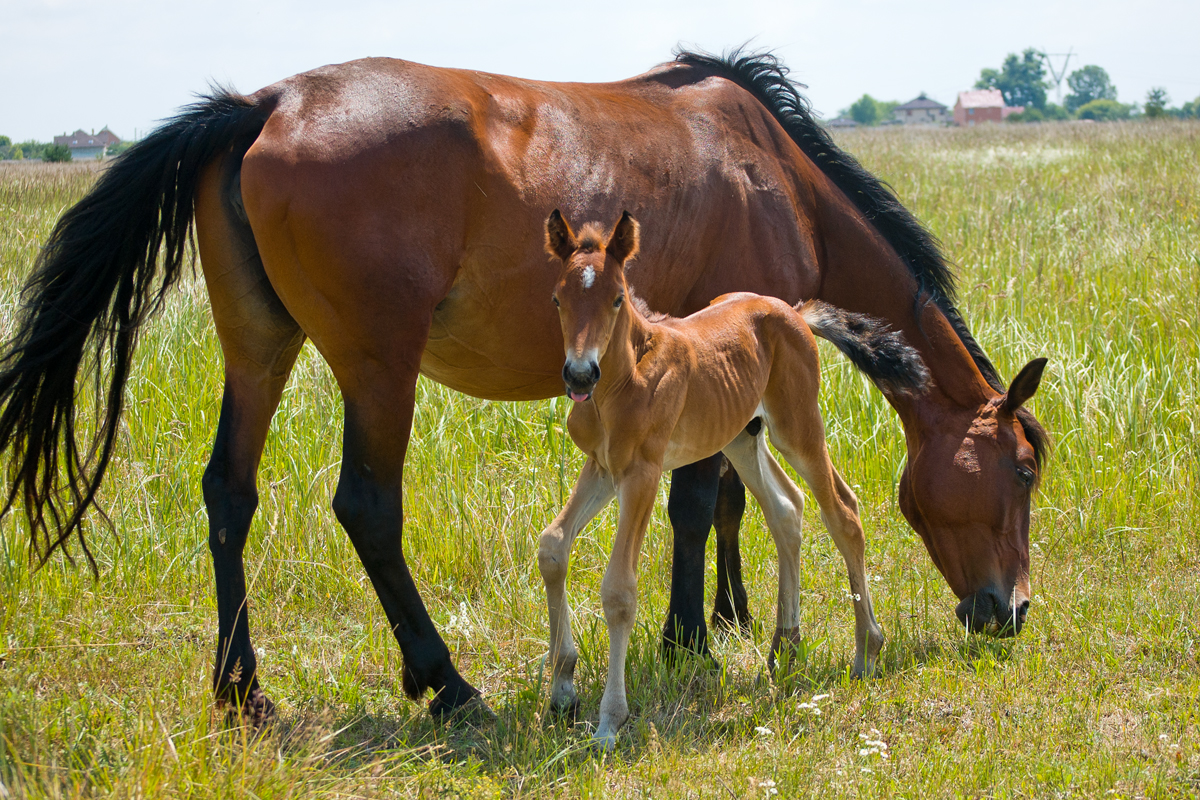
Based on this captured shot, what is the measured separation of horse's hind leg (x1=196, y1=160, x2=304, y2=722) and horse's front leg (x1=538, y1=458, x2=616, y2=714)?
3.38ft

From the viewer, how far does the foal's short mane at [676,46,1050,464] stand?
4484mm

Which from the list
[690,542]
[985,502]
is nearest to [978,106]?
[985,502]

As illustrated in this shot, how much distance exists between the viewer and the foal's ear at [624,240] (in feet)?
9.12

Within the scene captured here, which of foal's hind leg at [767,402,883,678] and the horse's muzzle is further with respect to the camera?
the horse's muzzle

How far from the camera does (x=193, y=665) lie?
125 inches

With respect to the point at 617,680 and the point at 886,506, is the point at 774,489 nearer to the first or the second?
the point at 617,680

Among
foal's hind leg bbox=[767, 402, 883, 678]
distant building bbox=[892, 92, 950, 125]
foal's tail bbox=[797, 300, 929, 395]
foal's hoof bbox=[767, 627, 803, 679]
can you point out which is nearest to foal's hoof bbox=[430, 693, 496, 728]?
foal's hoof bbox=[767, 627, 803, 679]

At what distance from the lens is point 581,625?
3908 mm

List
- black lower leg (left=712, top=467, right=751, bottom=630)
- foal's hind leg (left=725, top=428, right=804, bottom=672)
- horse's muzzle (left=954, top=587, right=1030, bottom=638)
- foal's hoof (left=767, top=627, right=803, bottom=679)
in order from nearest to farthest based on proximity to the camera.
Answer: foal's hoof (left=767, top=627, right=803, bottom=679) → foal's hind leg (left=725, top=428, right=804, bottom=672) → horse's muzzle (left=954, top=587, right=1030, bottom=638) → black lower leg (left=712, top=467, right=751, bottom=630)

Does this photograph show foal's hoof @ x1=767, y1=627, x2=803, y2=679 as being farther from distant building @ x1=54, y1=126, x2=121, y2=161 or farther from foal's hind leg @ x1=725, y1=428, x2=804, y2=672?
distant building @ x1=54, y1=126, x2=121, y2=161

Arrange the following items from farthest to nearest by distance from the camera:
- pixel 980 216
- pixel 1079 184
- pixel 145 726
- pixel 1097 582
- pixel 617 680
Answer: pixel 1079 184
pixel 980 216
pixel 1097 582
pixel 617 680
pixel 145 726

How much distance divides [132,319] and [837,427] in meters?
4.11

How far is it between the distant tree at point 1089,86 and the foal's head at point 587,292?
556ft

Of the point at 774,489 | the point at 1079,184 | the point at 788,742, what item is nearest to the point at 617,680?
the point at 788,742
